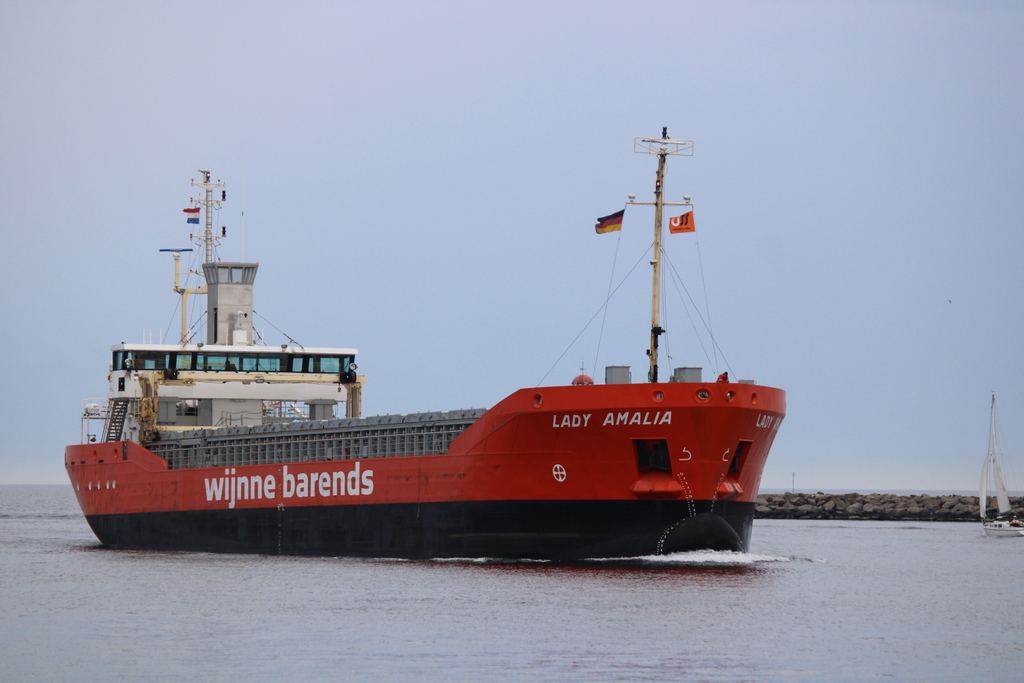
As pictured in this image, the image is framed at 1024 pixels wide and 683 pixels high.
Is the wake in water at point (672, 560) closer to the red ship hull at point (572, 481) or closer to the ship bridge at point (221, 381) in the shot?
the red ship hull at point (572, 481)

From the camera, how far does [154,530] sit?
36781 millimetres

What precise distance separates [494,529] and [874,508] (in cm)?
4274

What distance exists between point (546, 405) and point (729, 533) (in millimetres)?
4501

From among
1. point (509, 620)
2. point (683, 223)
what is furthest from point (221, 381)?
point (509, 620)

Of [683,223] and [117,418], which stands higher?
[683,223]

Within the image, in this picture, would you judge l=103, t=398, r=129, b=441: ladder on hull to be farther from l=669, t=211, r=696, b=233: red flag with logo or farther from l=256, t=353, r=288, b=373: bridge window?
l=669, t=211, r=696, b=233: red flag with logo

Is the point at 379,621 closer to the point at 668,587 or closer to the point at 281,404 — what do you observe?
the point at 668,587

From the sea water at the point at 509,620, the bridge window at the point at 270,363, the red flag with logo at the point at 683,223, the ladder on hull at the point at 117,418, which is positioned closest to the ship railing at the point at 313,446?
the ladder on hull at the point at 117,418

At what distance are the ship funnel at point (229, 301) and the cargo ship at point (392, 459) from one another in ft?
0.14

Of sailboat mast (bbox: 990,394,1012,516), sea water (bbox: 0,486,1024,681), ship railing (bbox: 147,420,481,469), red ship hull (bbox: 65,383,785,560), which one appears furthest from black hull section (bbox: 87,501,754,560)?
sailboat mast (bbox: 990,394,1012,516)

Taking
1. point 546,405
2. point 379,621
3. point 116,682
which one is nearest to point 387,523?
point 546,405

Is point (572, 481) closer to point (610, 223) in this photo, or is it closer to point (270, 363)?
point (610, 223)

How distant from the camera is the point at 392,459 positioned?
30.5m

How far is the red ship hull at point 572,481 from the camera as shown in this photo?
2647cm
